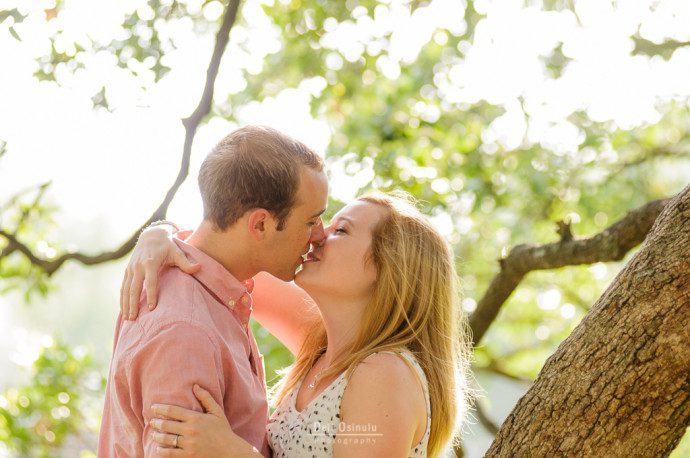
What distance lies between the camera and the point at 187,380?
7.11 feet

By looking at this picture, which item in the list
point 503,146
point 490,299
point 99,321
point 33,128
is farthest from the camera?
point 99,321

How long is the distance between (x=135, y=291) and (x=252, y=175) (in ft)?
1.49

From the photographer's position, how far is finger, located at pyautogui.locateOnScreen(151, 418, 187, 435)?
2131mm

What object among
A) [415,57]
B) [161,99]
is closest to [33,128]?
[161,99]

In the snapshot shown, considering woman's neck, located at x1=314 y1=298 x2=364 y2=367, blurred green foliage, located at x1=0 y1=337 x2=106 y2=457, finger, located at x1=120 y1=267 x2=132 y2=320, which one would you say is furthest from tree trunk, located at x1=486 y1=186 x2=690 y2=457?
blurred green foliage, located at x1=0 y1=337 x2=106 y2=457

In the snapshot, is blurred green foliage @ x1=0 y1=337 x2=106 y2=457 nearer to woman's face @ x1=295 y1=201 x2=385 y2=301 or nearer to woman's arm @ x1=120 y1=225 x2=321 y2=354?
woman's arm @ x1=120 y1=225 x2=321 y2=354

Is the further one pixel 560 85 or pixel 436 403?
pixel 560 85

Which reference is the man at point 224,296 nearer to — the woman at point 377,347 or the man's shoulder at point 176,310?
the man's shoulder at point 176,310

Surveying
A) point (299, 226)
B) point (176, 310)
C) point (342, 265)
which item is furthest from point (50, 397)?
point (176, 310)

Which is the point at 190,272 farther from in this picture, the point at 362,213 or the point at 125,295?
the point at 362,213

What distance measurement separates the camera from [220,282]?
248 cm

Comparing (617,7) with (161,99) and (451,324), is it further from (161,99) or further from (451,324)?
(451,324)

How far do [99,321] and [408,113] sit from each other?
24515 millimetres

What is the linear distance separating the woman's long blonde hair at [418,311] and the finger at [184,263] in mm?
536
